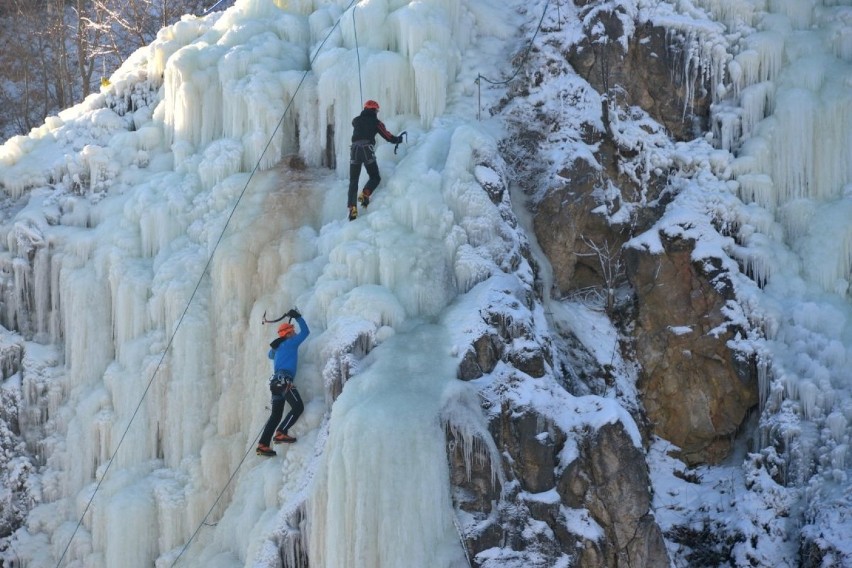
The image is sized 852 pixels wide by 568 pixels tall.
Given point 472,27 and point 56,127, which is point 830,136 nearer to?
point 472,27

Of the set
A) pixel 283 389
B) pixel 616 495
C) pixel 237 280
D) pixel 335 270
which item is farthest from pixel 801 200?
pixel 237 280

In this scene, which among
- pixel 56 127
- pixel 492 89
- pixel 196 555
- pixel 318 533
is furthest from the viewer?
pixel 56 127

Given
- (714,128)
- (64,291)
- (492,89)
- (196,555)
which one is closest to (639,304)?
(714,128)

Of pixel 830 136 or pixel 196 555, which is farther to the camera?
pixel 830 136

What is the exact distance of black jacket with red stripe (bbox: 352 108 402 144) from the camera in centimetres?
1380

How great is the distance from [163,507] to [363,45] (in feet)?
22.7

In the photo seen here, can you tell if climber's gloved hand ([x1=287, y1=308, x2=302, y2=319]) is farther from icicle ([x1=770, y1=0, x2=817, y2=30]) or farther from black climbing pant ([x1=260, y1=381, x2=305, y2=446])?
icicle ([x1=770, y1=0, x2=817, y2=30])

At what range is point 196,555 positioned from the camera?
1281cm

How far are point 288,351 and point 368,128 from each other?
318cm

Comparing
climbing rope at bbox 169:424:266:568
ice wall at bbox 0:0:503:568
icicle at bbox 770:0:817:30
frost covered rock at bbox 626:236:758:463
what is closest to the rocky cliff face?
frost covered rock at bbox 626:236:758:463

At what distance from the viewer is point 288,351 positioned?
12430 mm

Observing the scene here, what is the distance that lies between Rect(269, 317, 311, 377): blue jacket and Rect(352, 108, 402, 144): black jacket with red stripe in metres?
2.62

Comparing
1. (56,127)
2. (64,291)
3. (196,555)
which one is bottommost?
(196,555)

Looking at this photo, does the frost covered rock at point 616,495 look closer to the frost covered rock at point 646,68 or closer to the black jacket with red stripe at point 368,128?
the black jacket with red stripe at point 368,128
